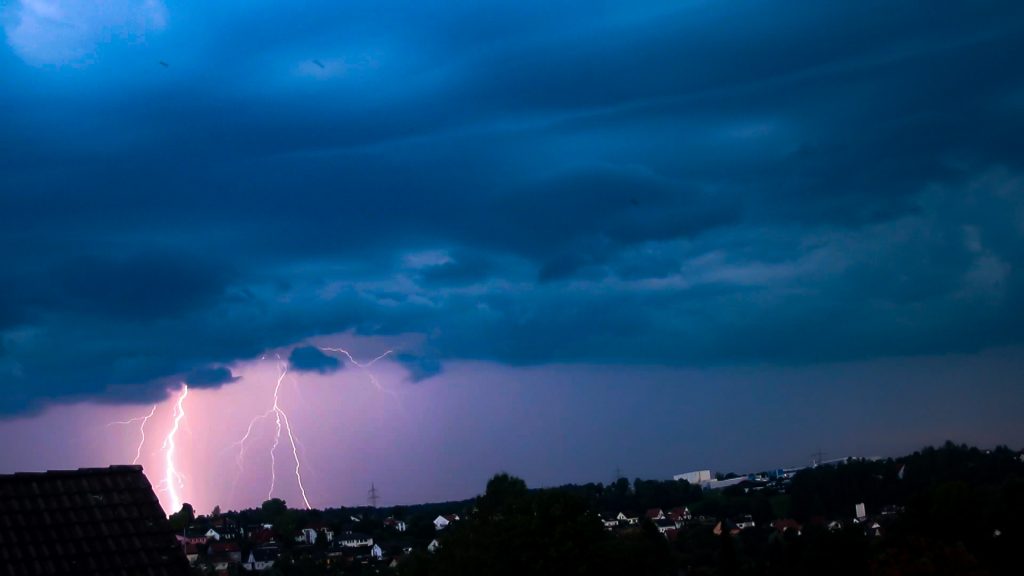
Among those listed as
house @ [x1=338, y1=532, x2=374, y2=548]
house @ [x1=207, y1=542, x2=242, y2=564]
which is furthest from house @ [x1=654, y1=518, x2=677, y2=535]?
house @ [x1=207, y1=542, x2=242, y2=564]

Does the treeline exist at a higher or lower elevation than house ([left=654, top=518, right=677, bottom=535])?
lower

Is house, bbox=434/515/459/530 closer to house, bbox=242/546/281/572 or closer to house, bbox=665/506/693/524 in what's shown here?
house, bbox=665/506/693/524

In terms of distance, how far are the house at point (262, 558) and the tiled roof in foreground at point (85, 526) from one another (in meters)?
86.9

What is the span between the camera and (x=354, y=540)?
449 ft

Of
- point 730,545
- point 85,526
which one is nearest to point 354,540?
point 730,545

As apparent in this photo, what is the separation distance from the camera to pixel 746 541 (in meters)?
119

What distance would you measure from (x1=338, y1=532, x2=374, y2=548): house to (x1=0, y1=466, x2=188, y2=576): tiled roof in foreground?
11540cm

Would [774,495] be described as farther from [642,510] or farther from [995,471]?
[995,471]

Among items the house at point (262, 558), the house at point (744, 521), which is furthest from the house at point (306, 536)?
the house at point (744, 521)

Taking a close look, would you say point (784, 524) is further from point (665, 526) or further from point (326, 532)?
point (326, 532)

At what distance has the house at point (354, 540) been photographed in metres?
132

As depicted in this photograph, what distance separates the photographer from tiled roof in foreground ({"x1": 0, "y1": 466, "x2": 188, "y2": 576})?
51.4 ft

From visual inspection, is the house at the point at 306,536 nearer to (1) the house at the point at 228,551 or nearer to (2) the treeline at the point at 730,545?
(1) the house at the point at 228,551

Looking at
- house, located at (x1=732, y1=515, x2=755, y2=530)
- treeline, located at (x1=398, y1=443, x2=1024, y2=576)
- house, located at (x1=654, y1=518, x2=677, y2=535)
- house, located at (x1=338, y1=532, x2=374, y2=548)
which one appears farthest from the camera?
house, located at (x1=654, y1=518, x2=677, y2=535)
